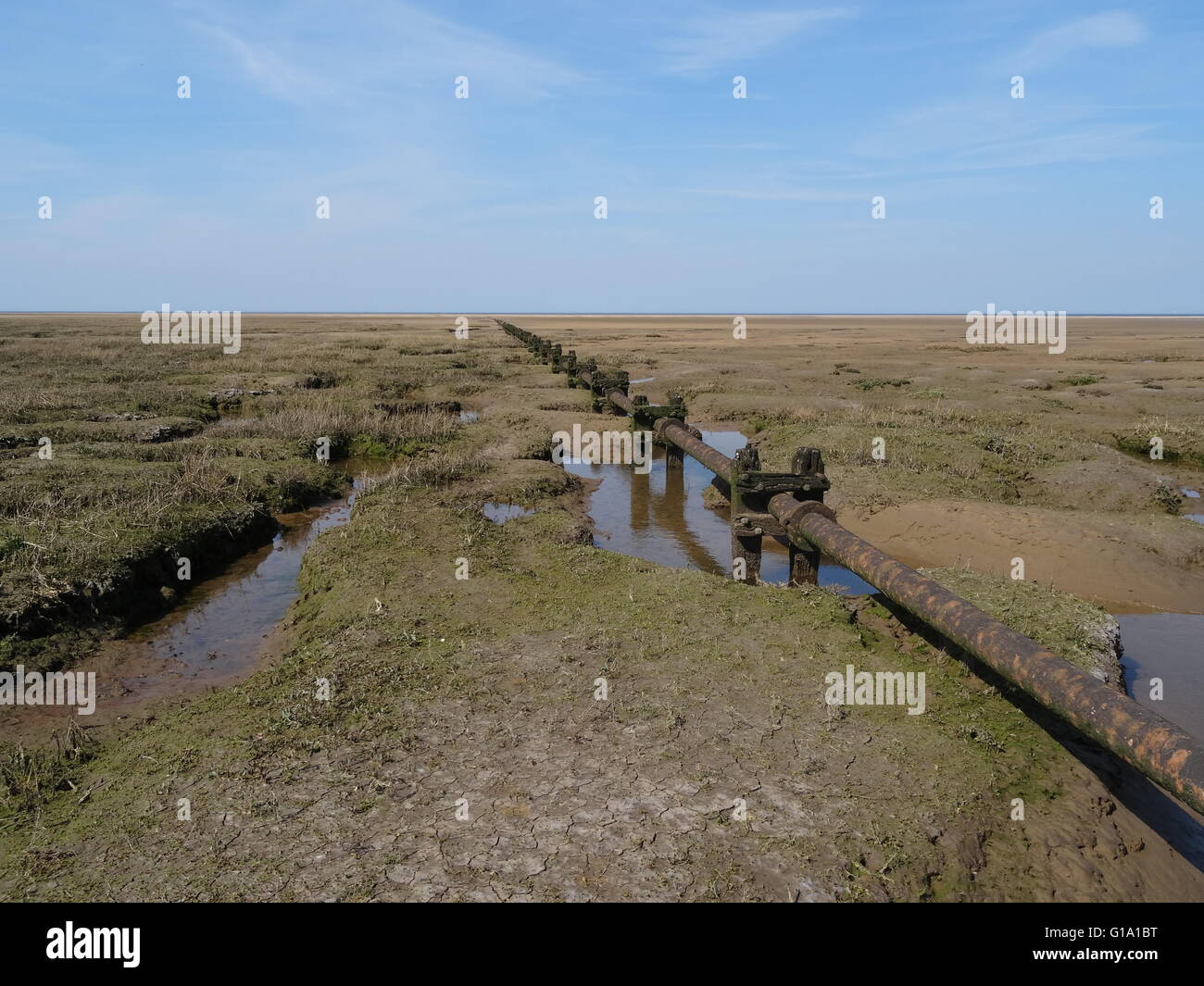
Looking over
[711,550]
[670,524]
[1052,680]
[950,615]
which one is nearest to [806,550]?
[950,615]

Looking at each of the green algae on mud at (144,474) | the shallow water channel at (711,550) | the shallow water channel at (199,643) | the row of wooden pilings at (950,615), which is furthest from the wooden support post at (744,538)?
the green algae on mud at (144,474)

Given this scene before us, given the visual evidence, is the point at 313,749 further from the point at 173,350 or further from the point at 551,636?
the point at 173,350

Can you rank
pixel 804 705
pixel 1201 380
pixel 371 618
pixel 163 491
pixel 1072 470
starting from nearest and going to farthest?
pixel 804 705
pixel 371 618
pixel 163 491
pixel 1072 470
pixel 1201 380

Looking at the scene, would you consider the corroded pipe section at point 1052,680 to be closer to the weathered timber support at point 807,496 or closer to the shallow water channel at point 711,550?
the weathered timber support at point 807,496

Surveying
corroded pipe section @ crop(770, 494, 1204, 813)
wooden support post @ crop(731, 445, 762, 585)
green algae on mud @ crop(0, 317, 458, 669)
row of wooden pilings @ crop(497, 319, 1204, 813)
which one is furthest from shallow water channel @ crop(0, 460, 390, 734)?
corroded pipe section @ crop(770, 494, 1204, 813)

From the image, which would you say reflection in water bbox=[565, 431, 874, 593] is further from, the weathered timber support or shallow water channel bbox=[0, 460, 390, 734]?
shallow water channel bbox=[0, 460, 390, 734]
